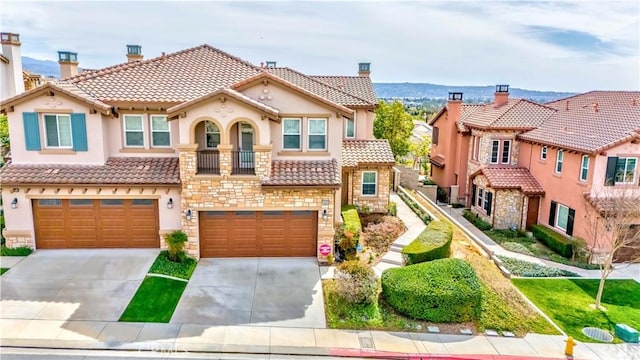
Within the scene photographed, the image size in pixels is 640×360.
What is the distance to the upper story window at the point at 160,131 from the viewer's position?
18.5 meters

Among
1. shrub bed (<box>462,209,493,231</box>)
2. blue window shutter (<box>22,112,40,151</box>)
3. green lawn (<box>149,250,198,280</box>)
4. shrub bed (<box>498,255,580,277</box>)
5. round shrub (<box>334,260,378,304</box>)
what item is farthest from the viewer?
shrub bed (<box>462,209,493,231</box>)

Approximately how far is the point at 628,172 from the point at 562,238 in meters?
4.22

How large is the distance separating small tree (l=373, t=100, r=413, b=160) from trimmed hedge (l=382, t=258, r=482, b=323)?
2084 cm

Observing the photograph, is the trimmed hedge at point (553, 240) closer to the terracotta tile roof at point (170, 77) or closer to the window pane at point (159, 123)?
the terracotta tile roof at point (170, 77)

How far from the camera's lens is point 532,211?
2514 cm

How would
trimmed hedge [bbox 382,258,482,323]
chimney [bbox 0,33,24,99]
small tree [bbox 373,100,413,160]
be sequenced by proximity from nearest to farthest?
trimmed hedge [bbox 382,258,482,323] → chimney [bbox 0,33,24,99] → small tree [bbox 373,100,413,160]

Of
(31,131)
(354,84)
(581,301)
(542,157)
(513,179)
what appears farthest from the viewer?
(354,84)

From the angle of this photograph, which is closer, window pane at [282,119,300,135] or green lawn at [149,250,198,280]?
green lawn at [149,250,198,280]

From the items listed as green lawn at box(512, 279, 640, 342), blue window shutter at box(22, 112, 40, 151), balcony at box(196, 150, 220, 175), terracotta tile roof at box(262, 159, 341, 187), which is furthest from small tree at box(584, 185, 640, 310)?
blue window shutter at box(22, 112, 40, 151)

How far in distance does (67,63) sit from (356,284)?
61.8 ft

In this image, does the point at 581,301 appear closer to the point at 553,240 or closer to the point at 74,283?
the point at 553,240

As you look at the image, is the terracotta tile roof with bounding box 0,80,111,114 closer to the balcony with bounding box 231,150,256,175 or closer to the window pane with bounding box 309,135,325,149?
the balcony with bounding box 231,150,256,175

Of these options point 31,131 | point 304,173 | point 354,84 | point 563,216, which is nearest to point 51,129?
point 31,131

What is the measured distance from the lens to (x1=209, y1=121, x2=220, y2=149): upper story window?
18703 millimetres
